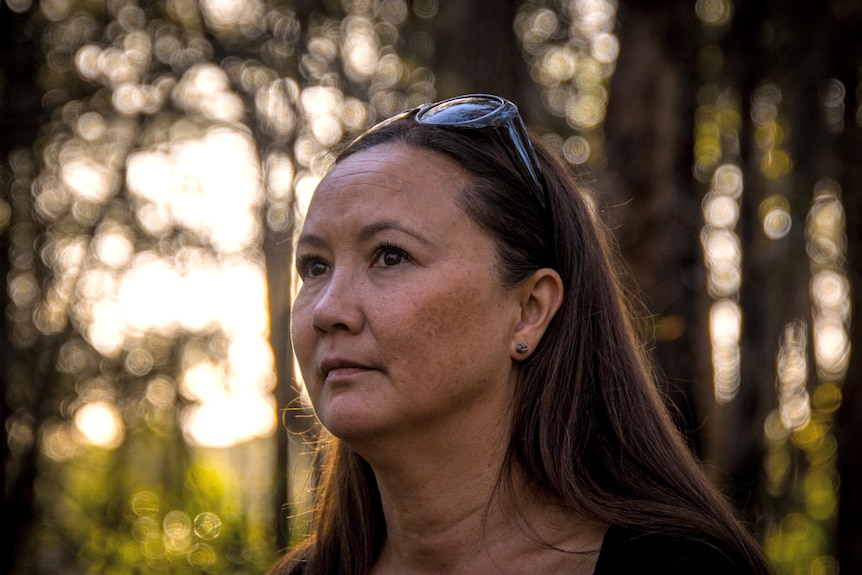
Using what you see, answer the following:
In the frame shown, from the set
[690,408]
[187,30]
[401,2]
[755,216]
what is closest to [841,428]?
[755,216]

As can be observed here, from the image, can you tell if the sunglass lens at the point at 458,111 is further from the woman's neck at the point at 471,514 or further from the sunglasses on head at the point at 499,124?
the woman's neck at the point at 471,514

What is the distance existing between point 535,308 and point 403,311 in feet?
1.49

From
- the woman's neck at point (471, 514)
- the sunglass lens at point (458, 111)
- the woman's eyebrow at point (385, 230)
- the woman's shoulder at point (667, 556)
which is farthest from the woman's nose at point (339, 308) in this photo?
the woman's shoulder at point (667, 556)

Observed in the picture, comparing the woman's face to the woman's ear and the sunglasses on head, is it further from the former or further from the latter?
the sunglasses on head

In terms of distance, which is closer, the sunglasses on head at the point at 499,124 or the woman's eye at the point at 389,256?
the woman's eye at the point at 389,256

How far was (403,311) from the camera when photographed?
97.4 inches

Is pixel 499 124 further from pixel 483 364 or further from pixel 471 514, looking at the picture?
pixel 471 514

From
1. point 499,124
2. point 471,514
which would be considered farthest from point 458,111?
point 471,514

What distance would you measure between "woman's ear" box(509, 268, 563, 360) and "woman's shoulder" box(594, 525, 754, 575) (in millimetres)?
601

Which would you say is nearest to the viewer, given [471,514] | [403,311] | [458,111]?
[403,311]

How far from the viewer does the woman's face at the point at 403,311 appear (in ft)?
8.14

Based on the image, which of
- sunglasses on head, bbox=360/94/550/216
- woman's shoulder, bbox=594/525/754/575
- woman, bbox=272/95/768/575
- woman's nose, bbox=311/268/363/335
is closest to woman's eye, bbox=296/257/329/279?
woman, bbox=272/95/768/575

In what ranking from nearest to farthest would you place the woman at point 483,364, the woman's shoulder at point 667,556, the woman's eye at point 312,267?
the woman's shoulder at point 667,556, the woman at point 483,364, the woman's eye at point 312,267

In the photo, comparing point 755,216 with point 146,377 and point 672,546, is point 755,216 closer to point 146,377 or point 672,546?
point 146,377
